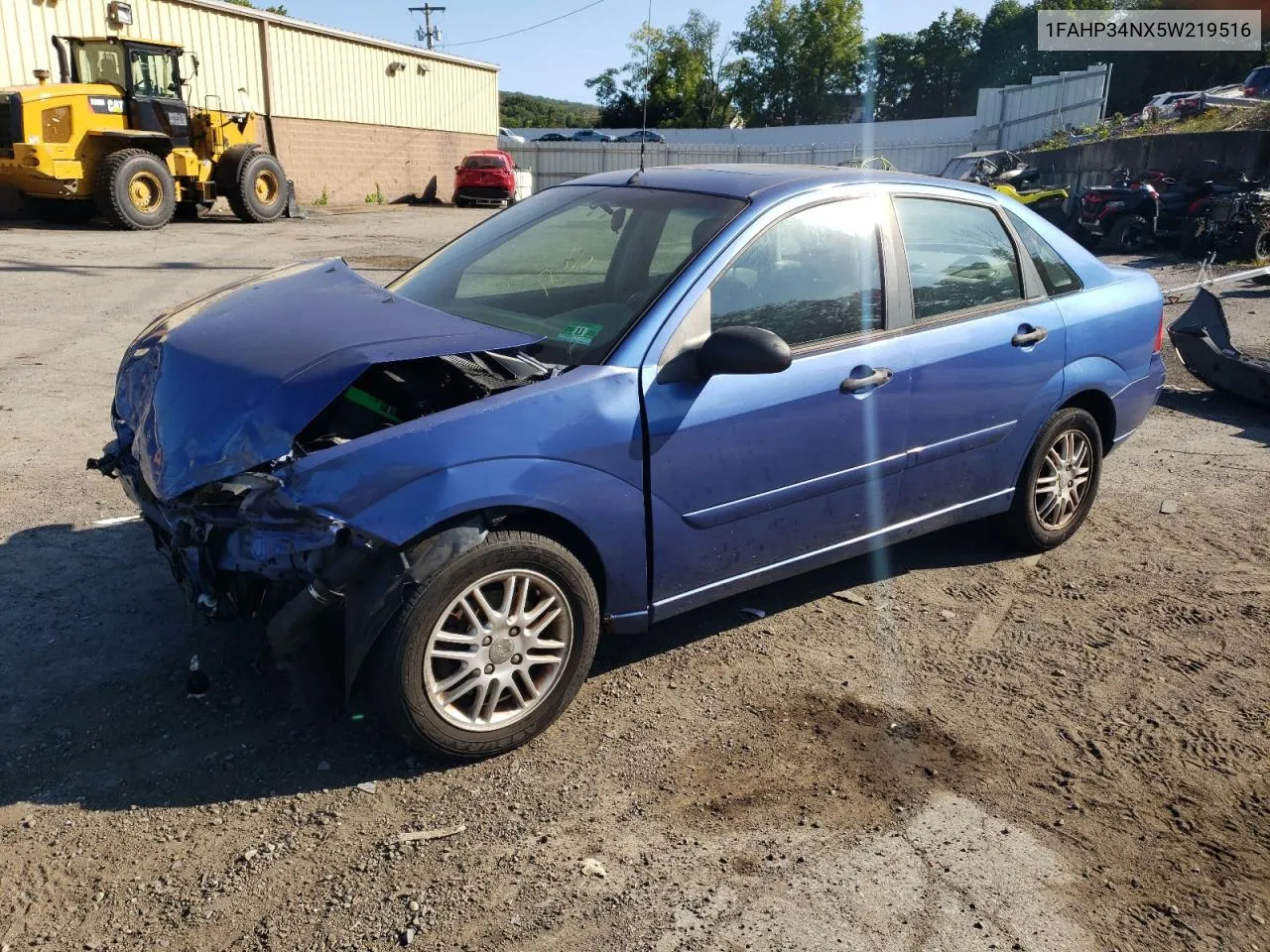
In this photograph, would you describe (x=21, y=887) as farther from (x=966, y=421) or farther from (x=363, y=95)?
(x=363, y=95)

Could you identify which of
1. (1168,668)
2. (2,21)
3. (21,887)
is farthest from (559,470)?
(2,21)

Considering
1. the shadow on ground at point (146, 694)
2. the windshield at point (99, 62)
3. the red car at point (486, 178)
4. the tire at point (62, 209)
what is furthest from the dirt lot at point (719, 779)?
the red car at point (486, 178)

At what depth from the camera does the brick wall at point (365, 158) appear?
90.7 feet

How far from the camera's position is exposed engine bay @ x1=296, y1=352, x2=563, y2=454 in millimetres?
3152

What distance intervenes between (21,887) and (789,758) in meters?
2.12

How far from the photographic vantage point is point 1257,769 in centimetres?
322

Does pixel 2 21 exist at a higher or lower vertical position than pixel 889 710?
higher

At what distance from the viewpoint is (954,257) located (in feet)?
13.9

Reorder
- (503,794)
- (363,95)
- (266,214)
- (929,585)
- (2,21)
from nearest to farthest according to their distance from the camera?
(503,794) → (929,585) → (2,21) → (266,214) → (363,95)

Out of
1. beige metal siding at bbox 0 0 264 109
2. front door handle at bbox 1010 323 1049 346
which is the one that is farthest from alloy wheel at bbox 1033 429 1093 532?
beige metal siding at bbox 0 0 264 109

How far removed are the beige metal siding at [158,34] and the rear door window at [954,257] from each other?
20707mm

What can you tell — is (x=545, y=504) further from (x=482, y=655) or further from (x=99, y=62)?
(x=99, y=62)

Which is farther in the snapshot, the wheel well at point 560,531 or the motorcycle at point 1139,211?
the motorcycle at point 1139,211

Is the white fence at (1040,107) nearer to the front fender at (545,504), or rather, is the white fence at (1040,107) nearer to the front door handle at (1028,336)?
the front door handle at (1028,336)
